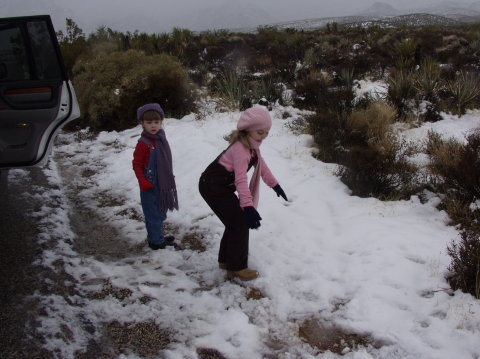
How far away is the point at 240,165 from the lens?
2.78 metres

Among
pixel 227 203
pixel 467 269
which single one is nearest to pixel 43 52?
pixel 227 203

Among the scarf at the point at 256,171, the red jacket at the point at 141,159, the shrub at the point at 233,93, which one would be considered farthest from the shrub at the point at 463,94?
the red jacket at the point at 141,159

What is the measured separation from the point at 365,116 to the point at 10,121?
5.02 m

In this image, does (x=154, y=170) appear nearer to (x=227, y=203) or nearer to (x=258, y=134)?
(x=227, y=203)

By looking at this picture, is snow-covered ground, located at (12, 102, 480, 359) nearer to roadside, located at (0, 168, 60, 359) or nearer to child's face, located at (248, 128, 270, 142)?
roadside, located at (0, 168, 60, 359)

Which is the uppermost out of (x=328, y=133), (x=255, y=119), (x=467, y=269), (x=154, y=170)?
(x=255, y=119)

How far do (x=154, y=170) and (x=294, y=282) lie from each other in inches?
61.7

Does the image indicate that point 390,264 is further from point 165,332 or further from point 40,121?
point 40,121

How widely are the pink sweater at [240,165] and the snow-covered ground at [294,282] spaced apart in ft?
2.80

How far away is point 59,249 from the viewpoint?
3.55 m

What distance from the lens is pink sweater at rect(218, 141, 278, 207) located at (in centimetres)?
271

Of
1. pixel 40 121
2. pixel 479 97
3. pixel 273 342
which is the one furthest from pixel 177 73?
pixel 273 342

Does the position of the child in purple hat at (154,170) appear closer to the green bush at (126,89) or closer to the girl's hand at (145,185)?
the girl's hand at (145,185)

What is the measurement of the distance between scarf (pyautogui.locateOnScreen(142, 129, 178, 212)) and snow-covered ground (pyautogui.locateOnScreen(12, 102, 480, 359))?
20.7 inches
